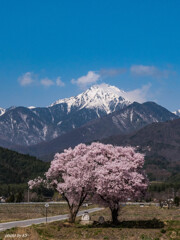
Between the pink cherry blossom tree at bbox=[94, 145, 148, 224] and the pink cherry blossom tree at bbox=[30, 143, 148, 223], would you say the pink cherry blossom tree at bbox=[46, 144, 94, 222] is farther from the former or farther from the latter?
the pink cherry blossom tree at bbox=[94, 145, 148, 224]

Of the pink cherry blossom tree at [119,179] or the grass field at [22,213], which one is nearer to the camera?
the pink cherry blossom tree at [119,179]

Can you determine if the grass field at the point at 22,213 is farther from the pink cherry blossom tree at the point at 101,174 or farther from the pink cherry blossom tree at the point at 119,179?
the pink cherry blossom tree at the point at 119,179

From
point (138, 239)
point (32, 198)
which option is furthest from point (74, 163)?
point (32, 198)

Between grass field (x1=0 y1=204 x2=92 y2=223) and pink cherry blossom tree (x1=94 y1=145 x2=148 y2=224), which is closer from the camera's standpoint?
pink cherry blossom tree (x1=94 y1=145 x2=148 y2=224)

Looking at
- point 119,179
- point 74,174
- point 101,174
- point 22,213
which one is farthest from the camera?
point 22,213

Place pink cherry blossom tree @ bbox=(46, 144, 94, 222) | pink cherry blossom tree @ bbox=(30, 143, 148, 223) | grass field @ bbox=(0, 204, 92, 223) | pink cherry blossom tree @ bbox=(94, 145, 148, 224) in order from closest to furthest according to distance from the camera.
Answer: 1. pink cherry blossom tree @ bbox=(94, 145, 148, 224)
2. pink cherry blossom tree @ bbox=(30, 143, 148, 223)
3. pink cherry blossom tree @ bbox=(46, 144, 94, 222)
4. grass field @ bbox=(0, 204, 92, 223)

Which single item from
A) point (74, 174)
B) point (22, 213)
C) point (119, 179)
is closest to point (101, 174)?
point (119, 179)

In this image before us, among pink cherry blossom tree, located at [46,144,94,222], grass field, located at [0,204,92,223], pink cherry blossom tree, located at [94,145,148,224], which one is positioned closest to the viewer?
pink cherry blossom tree, located at [94,145,148,224]

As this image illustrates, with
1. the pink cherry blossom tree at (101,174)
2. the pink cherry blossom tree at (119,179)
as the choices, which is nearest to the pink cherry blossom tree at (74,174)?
the pink cherry blossom tree at (101,174)

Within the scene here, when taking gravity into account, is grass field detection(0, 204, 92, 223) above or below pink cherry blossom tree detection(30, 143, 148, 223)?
below

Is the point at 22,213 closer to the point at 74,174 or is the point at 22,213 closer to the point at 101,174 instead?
the point at 74,174

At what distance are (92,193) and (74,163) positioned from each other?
14.9 feet

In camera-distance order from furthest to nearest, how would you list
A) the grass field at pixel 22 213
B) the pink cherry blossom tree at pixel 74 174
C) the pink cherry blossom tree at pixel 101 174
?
1. the grass field at pixel 22 213
2. the pink cherry blossom tree at pixel 74 174
3. the pink cherry blossom tree at pixel 101 174

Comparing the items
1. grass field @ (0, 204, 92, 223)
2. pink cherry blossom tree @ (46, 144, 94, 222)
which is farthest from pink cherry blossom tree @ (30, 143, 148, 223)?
grass field @ (0, 204, 92, 223)
